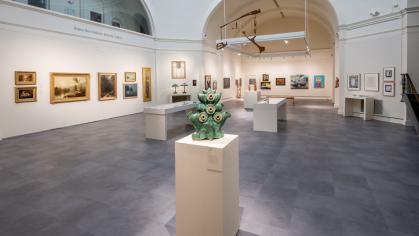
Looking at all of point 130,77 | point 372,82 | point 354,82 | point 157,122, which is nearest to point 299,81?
point 354,82

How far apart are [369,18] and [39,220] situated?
48.0 feet

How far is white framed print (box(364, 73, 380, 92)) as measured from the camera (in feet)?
40.1

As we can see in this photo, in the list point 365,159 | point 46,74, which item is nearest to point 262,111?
point 365,159

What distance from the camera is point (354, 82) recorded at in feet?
44.2

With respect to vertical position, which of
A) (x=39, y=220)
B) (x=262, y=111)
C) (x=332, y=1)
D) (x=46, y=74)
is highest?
(x=332, y=1)

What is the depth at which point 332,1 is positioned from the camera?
13828mm

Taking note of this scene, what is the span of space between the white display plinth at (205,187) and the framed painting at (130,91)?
43.4 ft

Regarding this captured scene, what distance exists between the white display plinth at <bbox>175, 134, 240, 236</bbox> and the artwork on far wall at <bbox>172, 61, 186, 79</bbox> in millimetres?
15846

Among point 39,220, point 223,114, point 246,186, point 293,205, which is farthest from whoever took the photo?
point 246,186

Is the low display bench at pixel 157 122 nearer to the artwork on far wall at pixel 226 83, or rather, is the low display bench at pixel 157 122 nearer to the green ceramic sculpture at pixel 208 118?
the green ceramic sculpture at pixel 208 118

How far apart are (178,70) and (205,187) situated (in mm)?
16316

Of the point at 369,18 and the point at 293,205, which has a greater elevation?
the point at 369,18

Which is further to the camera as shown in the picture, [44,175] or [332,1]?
[332,1]

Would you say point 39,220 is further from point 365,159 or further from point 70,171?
point 365,159
